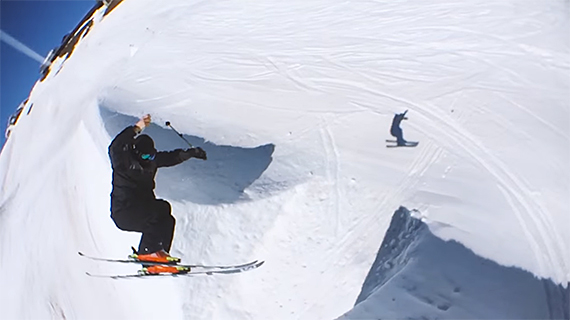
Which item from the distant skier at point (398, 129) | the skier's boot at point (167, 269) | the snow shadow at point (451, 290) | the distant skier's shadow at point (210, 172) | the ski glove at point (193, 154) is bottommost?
the snow shadow at point (451, 290)

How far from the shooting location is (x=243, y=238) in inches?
105

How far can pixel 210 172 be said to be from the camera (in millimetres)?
2758

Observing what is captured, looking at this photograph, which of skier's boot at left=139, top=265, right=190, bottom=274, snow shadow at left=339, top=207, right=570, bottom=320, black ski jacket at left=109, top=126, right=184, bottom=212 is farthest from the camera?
skier's boot at left=139, top=265, right=190, bottom=274

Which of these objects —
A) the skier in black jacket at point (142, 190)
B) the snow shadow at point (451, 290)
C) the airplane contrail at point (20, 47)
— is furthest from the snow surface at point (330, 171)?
the airplane contrail at point (20, 47)

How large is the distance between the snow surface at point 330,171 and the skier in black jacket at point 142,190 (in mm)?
124

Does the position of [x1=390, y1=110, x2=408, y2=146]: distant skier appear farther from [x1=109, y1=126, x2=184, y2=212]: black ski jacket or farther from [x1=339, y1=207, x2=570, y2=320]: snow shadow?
[x1=109, y1=126, x2=184, y2=212]: black ski jacket

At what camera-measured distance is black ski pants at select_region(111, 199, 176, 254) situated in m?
2.41

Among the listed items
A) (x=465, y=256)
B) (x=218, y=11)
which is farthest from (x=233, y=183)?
(x=218, y=11)

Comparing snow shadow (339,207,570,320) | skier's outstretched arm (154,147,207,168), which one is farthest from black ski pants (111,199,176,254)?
snow shadow (339,207,570,320)

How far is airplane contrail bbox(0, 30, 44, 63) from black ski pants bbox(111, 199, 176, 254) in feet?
5.74

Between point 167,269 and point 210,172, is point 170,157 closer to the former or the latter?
point 210,172

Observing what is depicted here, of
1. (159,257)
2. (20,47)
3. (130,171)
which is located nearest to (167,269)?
(159,257)

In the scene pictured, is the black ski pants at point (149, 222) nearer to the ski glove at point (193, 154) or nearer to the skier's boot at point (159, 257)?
the skier's boot at point (159, 257)

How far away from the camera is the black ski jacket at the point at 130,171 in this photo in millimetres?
2322
